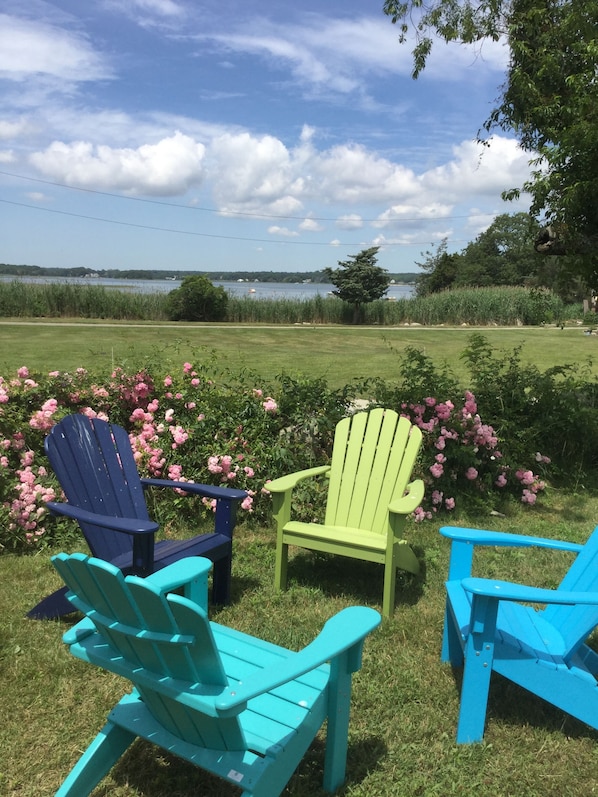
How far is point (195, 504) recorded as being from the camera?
4469mm

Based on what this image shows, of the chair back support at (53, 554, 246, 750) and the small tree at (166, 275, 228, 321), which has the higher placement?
the small tree at (166, 275, 228, 321)

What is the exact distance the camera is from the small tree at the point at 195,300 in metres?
25.2

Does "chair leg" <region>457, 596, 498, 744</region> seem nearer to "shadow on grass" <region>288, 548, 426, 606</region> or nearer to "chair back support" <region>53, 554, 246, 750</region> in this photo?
"chair back support" <region>53, 554, 246, 750</region>

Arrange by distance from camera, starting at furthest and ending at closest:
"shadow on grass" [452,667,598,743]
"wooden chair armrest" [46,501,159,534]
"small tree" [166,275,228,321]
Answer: "small tree" [166,275,228,321] < "wooden chair armrest" [46,501,159,534] < "shadow on grass" [452,667,598,743]

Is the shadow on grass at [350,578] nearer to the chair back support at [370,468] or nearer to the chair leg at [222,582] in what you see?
the chair back support at [370,468]

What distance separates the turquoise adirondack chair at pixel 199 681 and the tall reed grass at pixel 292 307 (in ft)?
68.8

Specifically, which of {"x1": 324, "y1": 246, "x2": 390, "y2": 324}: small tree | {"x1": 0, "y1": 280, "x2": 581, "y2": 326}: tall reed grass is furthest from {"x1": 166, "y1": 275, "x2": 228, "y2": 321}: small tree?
{"x1": 324, "y1": 246, "x2": 390, "y2": 324}: small tree

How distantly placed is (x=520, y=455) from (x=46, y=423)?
151 inches

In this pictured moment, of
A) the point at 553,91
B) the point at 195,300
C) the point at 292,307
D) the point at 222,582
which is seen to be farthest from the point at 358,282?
the point at 222,582

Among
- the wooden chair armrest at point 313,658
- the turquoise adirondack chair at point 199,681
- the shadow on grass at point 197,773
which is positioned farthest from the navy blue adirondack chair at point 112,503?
the wooden chair armrest at point 313,658

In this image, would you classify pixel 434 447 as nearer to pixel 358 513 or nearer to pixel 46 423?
pixel 358 513

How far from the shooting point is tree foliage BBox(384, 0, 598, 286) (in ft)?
15.8

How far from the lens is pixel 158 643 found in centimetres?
157

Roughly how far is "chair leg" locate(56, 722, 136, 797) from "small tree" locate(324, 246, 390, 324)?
26.9 m
